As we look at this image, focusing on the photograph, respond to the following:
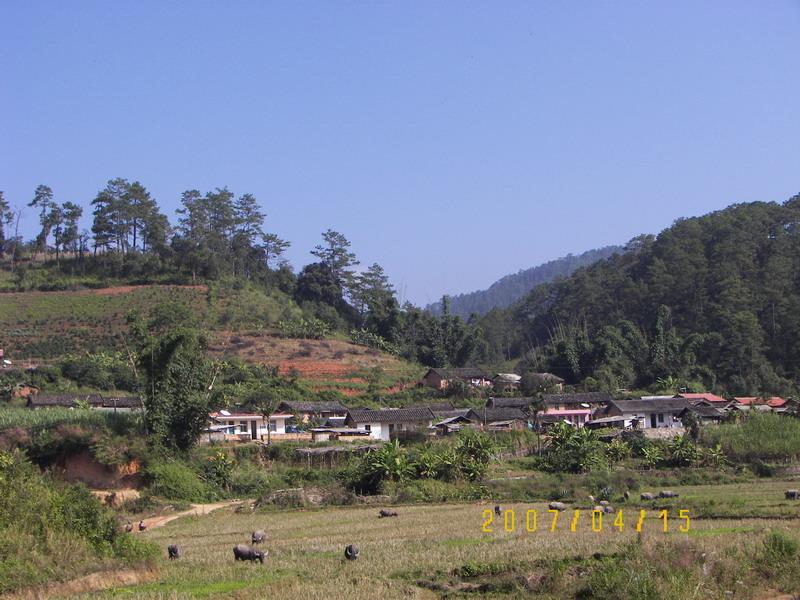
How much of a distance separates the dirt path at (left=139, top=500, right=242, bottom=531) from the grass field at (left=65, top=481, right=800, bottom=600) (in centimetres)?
446

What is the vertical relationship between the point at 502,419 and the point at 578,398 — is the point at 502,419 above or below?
below

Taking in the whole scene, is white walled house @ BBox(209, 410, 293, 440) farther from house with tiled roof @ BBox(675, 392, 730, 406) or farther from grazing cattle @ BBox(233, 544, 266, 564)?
grazing cattle @ BBox(233, 544, 266, 564)

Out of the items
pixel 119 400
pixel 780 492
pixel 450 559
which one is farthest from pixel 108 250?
pixel 450 559

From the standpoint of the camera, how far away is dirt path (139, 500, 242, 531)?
29.0m

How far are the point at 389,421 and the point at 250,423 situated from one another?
7490 mm

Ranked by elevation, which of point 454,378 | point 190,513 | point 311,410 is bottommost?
point 190,513

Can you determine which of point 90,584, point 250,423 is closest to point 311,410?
point 250,423

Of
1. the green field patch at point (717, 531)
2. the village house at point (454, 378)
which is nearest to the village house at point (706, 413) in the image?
the village house at point (454, 378)

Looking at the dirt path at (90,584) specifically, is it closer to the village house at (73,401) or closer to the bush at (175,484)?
the bush at (175,484)

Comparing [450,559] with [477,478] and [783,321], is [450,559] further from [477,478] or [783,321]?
[783,321]

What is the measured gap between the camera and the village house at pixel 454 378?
6581 cm

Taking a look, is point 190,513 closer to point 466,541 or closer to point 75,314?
point 466,541

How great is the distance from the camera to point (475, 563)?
17.1 metres

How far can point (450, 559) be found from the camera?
17.8m
